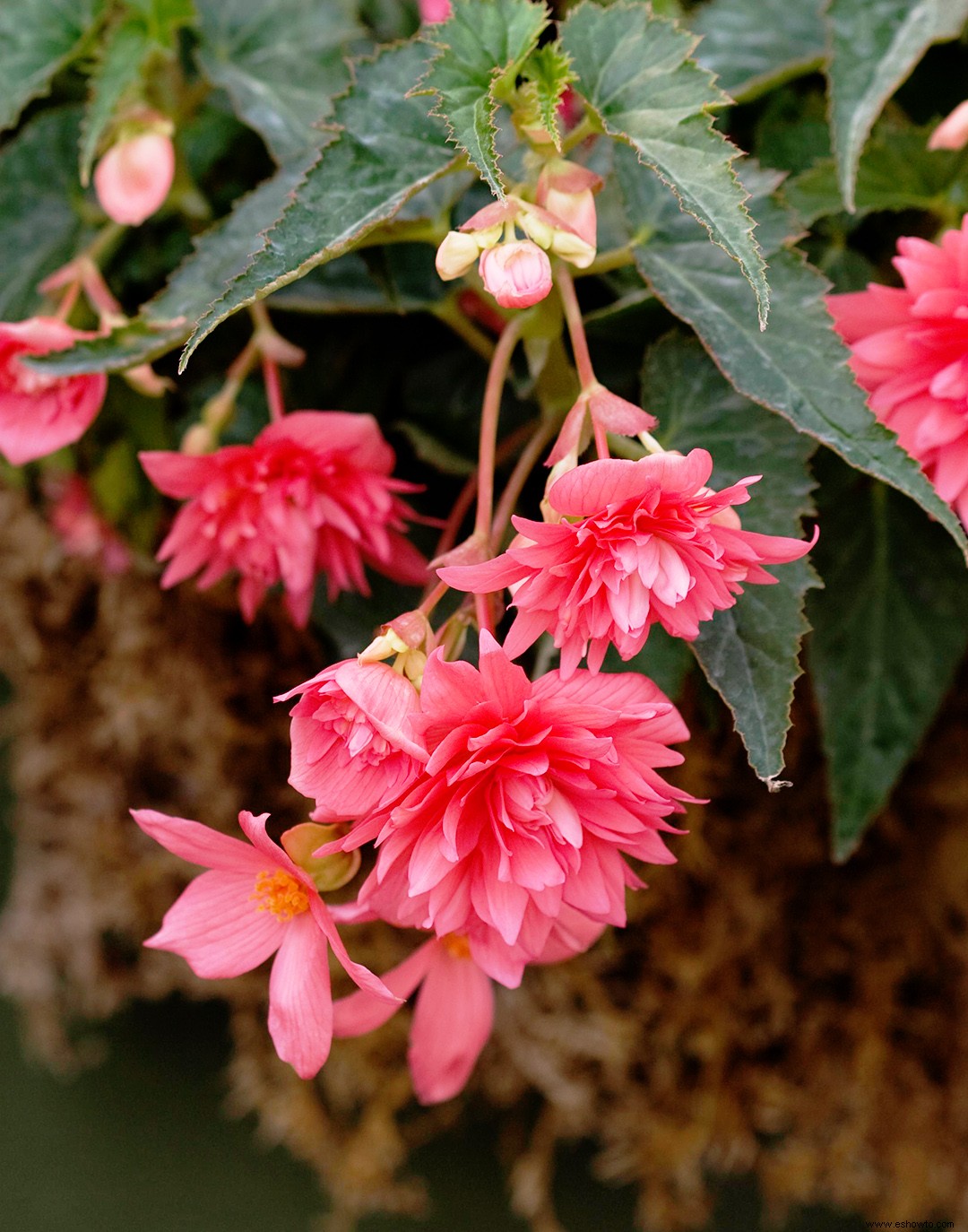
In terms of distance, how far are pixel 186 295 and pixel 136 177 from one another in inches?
3.3

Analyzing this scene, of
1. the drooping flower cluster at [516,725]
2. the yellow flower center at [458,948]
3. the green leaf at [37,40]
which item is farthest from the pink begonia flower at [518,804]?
the green leaf at [37,40]

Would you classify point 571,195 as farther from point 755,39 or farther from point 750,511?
point 755,39

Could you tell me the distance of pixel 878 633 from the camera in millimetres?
531

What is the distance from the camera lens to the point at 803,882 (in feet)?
2.43

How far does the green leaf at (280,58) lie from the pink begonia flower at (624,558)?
281 millimetres

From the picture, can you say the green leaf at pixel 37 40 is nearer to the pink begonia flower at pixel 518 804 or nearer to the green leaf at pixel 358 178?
the green leaf at pixel 358 178

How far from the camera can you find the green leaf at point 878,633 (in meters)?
0.52

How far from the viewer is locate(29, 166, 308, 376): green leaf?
430mm

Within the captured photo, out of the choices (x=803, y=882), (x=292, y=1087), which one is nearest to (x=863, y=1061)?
(x=803, y=882)

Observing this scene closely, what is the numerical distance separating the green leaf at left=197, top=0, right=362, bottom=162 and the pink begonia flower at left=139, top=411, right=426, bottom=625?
160 mm

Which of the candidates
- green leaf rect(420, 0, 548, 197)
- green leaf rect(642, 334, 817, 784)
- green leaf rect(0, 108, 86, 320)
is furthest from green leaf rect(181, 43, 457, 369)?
green leaf rect(0, 108, 86, 320)

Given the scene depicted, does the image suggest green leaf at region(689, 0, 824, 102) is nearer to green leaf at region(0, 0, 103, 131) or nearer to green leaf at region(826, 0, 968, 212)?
green leaf at region(826, 0, 968, 212)

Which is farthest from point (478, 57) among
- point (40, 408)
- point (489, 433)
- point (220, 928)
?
point (220, 928)

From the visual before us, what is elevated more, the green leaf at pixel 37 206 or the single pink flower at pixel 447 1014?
the green leaf at pixel 37 206
